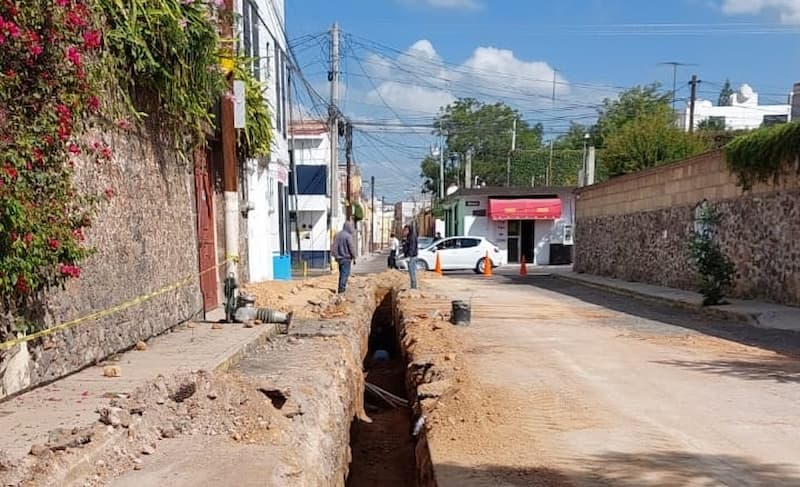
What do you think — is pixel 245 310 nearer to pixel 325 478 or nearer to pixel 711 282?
pixel 325 478

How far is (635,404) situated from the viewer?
20.3ft

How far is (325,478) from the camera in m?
5.16

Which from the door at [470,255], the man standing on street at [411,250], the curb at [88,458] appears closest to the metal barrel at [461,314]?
the man standing on street at [411,250]

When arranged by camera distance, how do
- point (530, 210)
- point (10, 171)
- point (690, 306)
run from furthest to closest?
point (530, 210) < point (690, 306) < point (10, 171)

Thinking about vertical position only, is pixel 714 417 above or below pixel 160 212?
below

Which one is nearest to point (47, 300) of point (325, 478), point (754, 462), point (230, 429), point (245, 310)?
point (230, 429)

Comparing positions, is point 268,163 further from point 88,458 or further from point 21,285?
point 88,458

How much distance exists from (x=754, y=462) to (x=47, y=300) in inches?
229

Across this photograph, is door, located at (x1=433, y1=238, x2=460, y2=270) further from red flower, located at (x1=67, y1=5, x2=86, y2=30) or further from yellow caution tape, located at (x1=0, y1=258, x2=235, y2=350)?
red flower, located at (x1=67, y1=5, x2=86, y2=30)

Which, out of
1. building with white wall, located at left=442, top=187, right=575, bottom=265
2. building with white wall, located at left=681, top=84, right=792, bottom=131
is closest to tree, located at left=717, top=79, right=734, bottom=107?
building with white wall, located at left=681, top=84, right=792, bottom=131

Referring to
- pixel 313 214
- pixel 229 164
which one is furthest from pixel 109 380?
pixel 313 214

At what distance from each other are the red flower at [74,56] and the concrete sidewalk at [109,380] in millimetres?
2735

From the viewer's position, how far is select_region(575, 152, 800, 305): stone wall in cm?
1308

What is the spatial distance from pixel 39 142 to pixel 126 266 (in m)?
2.73
